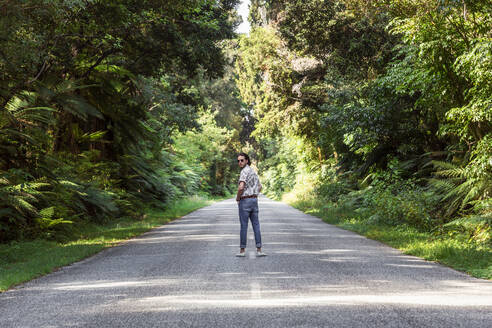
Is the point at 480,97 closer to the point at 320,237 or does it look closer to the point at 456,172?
the point at 456,172

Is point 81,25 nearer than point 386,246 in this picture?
No

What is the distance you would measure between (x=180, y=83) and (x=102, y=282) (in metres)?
20.8

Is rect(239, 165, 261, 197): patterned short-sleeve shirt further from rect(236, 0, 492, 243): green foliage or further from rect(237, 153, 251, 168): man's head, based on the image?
rect(236, 0, 492, 243): green foliage

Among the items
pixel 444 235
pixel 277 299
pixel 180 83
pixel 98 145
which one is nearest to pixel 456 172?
pixel 444 235

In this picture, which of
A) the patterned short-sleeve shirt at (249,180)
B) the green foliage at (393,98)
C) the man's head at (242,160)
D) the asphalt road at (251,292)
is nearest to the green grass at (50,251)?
the asphalt road at (251,292)

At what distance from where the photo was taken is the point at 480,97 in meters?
10.1

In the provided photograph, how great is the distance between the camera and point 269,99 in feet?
85.7

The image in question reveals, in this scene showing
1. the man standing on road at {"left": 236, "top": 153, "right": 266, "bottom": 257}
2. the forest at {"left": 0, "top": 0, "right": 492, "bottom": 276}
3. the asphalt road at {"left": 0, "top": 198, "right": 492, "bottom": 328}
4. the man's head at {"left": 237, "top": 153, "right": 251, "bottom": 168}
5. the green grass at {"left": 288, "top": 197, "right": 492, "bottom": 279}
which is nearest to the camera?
the asphalt road at {"left": 0, "top": 198, "right": 492, "bottom": 328}

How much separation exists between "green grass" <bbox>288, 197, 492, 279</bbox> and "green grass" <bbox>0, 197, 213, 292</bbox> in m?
7.02

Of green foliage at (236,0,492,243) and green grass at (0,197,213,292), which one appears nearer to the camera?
green grass at (0,197,213,292)

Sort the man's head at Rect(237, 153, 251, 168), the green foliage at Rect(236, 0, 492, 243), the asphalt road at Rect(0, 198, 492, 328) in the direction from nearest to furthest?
1. the asphalt road at Rect(0, 198, 492, 328)
2. the man's head at Rect(237, 153, 251, 168)
3. the green foliage at Rect(236, 0, 492, 243)

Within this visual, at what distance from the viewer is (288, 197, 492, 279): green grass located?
26.4ft

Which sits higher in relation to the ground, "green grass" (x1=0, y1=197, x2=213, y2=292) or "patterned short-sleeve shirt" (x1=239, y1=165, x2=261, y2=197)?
"patterned short-sleeve shirt" (x1=239, y1=165, x2=261, y2=197)

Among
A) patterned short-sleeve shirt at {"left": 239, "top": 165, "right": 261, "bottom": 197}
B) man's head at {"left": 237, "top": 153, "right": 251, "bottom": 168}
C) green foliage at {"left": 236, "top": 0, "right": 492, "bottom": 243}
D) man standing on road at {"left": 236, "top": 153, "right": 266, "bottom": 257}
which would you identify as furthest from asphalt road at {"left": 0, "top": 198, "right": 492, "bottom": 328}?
green foliage at {"left": 236, "top": 0, "right": 492, "bottom": 243}
